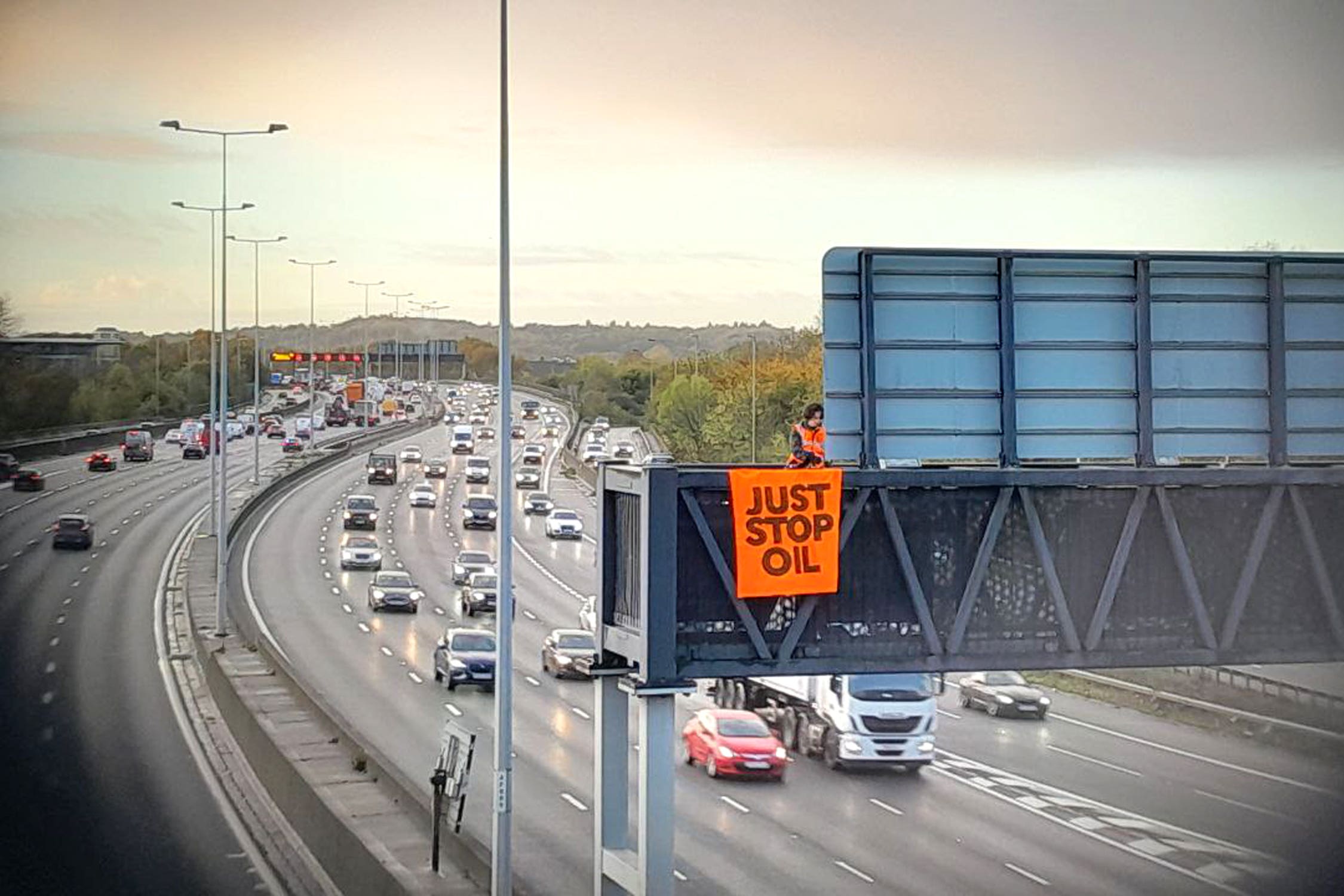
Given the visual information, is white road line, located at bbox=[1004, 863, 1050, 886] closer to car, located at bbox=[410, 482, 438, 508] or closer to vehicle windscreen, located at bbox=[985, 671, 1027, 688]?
vehicle windscreen, located at bbox=[985, 671, 1027, 688]

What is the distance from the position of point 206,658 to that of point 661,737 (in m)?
30.3

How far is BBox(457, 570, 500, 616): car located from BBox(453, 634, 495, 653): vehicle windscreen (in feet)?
30.0

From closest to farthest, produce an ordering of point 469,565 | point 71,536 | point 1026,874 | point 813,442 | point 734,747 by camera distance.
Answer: point 813,442 → point 1026,874 → point 734,747 → point 469,565 → point 71,536

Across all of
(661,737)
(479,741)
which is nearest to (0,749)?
(479,741)

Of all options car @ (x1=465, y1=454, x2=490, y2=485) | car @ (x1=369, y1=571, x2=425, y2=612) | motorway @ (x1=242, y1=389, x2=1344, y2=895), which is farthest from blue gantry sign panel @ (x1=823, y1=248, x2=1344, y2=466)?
car @ (x1=465, y1=454, x2=490, y2=485)

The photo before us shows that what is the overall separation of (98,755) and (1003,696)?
66.5 ft

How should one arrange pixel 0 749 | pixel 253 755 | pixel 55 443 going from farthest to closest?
pixel 55 443, pixel 0 749, pixel 253 755

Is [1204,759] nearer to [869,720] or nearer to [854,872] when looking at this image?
[869,720]

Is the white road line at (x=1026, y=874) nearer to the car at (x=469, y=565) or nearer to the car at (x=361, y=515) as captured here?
the car at (x=469, y=565)

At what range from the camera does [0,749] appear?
1446 inches

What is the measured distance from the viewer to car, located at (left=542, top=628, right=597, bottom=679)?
43.6 metres

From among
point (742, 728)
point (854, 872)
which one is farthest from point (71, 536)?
point (854, 872)

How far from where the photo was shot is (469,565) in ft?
197

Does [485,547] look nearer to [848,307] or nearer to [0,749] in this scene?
[0,749]
